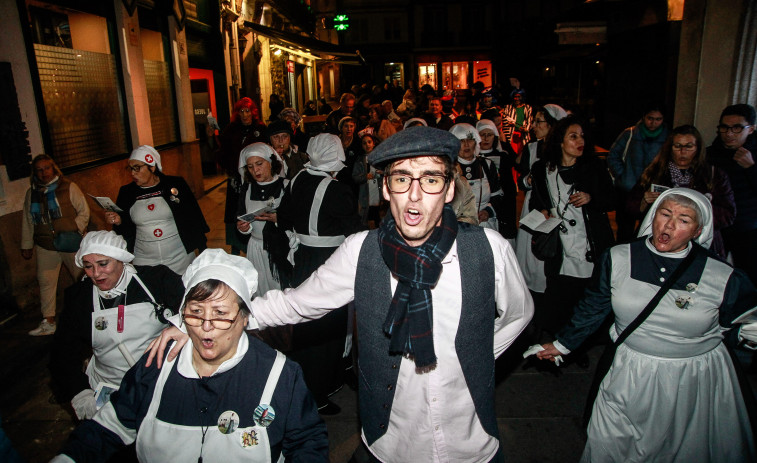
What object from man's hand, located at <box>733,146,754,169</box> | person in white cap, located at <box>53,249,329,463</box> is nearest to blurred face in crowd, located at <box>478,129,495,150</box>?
man's hand, located at <box>733,146,754,169</box>

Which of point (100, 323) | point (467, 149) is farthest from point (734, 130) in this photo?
point (100, 323)

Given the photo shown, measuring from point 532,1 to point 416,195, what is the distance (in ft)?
177

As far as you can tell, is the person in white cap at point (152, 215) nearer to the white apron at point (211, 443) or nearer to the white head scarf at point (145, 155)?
the white head scarf at point (145, 155)

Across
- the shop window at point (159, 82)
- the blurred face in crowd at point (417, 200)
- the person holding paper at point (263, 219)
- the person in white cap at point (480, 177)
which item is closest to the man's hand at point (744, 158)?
the person in white cap at point (480, 177)

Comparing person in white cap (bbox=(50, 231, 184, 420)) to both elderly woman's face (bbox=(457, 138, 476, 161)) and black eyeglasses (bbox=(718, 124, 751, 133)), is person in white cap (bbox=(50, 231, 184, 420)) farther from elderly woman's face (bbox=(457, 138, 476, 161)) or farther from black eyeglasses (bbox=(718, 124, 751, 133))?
black eyeglasses (bbox=(718, 124, 751, 133))

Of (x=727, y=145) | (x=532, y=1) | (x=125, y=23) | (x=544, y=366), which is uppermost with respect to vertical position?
(x=532, y=1)

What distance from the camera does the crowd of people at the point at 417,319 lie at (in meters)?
2.00

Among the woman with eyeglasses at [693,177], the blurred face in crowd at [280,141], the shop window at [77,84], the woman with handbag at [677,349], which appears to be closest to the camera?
the woman with handbag at [677,349]

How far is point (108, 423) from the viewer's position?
80.5 inches

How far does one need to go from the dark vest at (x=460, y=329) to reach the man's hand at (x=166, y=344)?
0.79 m

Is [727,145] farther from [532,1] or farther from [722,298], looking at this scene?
[532,1]

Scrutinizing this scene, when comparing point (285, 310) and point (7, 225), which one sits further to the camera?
point (7, 225)

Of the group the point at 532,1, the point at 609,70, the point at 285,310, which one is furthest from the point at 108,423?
the point at 532,1

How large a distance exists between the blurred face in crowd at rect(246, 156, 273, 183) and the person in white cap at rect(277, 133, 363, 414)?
0.52 meters
